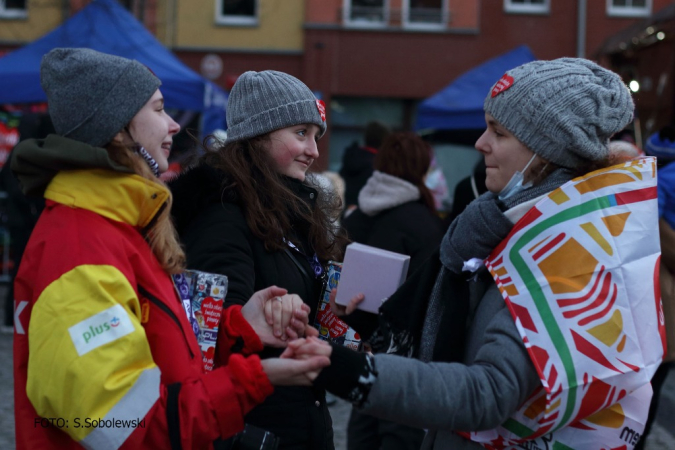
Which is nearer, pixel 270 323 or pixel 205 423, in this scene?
pixel 205 423

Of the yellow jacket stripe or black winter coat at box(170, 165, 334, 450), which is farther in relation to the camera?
black winter coat at box(170, 165, 334, 450)

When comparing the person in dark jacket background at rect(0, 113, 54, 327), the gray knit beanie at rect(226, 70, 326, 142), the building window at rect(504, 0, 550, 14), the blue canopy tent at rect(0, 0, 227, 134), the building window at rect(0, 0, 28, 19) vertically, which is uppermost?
the building window at rect(504, 0, 550, 14)

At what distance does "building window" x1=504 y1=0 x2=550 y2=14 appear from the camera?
18609mm

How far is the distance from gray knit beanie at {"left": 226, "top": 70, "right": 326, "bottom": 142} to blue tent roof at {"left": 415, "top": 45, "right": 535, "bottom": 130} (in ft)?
20.8

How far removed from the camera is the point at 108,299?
175cm

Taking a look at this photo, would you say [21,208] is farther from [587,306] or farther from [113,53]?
[587,306]

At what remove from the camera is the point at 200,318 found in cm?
215

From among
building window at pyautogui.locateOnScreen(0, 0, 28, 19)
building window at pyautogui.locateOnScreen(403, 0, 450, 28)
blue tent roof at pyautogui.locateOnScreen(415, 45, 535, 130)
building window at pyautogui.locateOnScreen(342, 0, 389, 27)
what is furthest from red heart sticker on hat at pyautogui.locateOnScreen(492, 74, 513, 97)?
building window at pyautogui.locateOnScreen(0, 0, 28, 19)

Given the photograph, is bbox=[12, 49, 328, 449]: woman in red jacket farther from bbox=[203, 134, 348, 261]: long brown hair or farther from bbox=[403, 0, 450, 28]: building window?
bbox=[403, 0, 450, 28]: building window

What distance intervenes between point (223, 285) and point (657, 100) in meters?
7.19

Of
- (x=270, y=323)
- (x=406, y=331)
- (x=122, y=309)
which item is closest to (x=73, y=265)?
(x=122, y=309)

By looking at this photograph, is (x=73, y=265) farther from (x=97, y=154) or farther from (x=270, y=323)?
(x=270, y=323)

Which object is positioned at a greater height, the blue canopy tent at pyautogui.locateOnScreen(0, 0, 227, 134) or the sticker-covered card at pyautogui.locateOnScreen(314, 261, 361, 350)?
the blue canopy tent at pyautogui.locateOnScreen(0, 0, 227, 134)

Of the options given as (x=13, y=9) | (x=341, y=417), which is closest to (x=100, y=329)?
(x=341, y=417)
